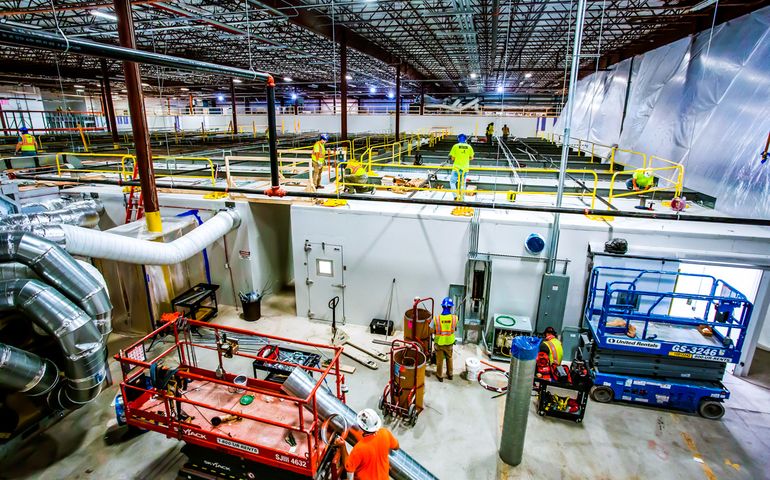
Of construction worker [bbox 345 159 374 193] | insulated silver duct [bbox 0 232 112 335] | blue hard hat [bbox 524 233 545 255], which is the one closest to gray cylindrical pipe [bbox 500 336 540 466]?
blue hard hat [bbox 524 233 545 255]

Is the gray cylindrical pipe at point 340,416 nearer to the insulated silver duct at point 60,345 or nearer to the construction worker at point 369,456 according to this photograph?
the construction worker at point 369,456

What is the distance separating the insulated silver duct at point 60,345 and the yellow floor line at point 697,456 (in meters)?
8.46

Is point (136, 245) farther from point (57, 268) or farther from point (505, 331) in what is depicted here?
point (505, 331)

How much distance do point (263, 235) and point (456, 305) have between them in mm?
5100

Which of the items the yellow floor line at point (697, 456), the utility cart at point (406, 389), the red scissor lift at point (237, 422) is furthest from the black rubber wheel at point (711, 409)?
the red scissor lift at point (237, 422)

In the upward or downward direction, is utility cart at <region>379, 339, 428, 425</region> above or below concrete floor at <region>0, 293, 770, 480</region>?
above

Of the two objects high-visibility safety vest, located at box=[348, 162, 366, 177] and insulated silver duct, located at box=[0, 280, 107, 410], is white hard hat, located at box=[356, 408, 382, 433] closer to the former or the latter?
insulated silver duct, located at box=[0, 280, 107, 410]

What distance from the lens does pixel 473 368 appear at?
6.97 metres

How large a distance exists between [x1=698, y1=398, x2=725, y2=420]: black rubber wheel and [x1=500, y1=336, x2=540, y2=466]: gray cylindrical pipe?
10.9 ft

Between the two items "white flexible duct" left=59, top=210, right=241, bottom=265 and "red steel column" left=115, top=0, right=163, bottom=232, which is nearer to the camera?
"white flexible duct" left=59, top=210, right=241, bottom=265

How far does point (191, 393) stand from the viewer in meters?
5.49

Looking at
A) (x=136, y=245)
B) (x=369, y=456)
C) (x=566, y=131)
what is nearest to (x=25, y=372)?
(x=136, y=245)

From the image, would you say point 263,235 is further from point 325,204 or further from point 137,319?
point 137,319

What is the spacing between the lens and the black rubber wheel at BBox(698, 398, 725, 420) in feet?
19.9
